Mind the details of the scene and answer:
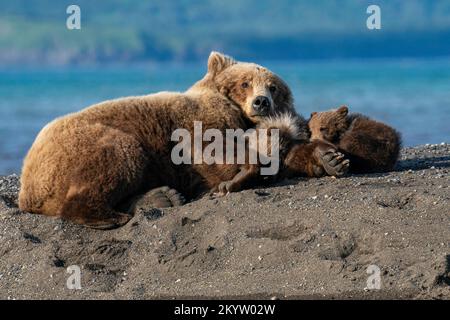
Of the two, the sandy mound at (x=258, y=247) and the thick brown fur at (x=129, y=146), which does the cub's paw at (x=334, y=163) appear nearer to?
the sandy mound at (x=258, y=247)

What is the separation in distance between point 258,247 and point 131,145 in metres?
1.72

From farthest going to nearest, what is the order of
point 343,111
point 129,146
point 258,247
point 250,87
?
point 343,111 → point 250,87 → point 129,146 → point 258,247

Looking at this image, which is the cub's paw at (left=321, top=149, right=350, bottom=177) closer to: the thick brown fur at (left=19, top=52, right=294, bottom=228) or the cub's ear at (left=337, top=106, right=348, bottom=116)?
the thick brown fur at (left=19, top=52, right=294, bottom=228)

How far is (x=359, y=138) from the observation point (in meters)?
9.23

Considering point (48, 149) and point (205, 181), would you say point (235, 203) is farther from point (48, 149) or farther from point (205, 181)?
point (48, 149)

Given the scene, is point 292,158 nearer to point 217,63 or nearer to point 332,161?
point 332,161

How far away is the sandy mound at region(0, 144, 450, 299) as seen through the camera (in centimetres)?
671

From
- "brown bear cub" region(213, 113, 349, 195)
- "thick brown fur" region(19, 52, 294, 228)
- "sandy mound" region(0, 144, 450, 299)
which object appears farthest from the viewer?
"brown bear cub" region(213, 113, 349, 195)

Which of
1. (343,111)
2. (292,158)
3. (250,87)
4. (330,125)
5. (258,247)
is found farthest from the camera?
(343,111)

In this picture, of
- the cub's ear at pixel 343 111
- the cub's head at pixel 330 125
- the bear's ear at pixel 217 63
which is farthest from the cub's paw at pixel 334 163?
the bear's ear at pixel 217 63

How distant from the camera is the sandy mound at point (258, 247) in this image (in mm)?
6715

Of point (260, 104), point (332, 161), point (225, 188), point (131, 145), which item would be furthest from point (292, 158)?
point (131, 145)

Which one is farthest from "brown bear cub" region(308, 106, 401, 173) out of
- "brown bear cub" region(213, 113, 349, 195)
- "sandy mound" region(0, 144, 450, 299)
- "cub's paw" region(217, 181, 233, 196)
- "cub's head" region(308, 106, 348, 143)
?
"cub's paw" region(217, 181, 233, 196)

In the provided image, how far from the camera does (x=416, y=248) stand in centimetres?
695
